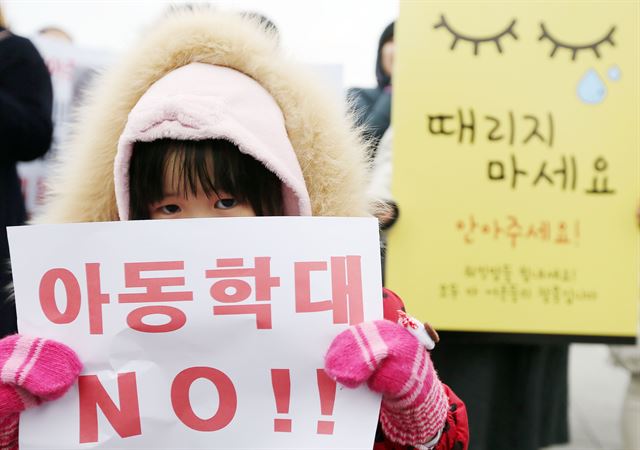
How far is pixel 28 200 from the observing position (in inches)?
A: 111

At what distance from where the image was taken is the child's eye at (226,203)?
1110 millimetres

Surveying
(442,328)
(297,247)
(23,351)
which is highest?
(297,247)

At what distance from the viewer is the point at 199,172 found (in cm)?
108

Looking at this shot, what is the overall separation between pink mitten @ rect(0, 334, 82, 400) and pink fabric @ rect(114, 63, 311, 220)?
298mm

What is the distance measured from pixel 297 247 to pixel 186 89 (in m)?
0.34

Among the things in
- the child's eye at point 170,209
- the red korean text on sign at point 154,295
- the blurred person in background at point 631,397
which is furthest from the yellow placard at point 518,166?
the red korean text on sign at point 154,295

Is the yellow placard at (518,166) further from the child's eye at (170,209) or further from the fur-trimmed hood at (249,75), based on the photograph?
the child's eye at (170,209)

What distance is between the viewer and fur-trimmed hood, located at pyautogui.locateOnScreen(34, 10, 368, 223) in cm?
115

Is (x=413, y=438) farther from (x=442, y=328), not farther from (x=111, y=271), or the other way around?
(x=442, y=328)

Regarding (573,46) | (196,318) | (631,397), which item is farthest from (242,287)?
(631,397)

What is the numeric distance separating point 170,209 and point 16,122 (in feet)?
3.22

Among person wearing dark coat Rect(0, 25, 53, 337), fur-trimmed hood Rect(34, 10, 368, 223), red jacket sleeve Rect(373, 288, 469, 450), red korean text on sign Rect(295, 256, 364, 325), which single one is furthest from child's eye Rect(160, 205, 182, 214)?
person wearing dark coat Rect(0, 25, 53, 337)

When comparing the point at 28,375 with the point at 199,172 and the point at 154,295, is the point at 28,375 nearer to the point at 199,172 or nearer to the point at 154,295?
the point at 154,295

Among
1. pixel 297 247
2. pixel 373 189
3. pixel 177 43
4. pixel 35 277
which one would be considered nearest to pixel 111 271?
pixel 35 277
